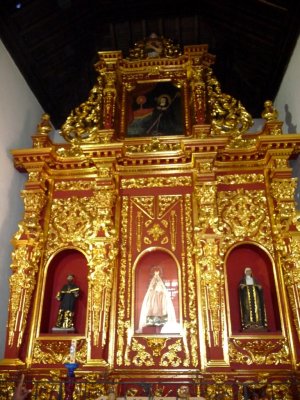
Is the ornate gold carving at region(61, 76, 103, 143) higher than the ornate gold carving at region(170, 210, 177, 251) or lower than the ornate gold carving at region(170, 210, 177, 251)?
higher

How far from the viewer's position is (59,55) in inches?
366

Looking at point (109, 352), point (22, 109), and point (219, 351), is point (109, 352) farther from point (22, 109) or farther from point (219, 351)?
point (22, 109)

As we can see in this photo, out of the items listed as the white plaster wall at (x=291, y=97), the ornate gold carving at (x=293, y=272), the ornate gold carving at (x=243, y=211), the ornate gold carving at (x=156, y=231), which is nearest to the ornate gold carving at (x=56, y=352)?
the ornate gold carving at (x=156, y=231)

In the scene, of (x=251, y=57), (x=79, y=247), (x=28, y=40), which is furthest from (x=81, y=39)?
(x=79, y=247)

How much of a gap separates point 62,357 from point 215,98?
5.84m

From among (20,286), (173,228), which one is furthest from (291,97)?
(20,286)

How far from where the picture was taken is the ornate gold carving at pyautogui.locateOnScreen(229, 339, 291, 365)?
6.42m

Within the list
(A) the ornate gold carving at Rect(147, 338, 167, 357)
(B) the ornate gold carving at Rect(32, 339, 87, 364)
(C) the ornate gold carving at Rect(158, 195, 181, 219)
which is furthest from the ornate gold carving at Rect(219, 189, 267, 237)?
(B) the ornate gold carving at Rect(32, 339, 87, 364)

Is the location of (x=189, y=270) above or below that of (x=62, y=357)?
above

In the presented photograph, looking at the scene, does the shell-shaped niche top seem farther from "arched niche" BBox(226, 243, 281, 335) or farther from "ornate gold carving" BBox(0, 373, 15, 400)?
"ornate gold carving" BBox(0, 373, 15, 400)

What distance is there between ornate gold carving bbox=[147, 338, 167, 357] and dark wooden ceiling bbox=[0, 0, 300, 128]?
5667 mm

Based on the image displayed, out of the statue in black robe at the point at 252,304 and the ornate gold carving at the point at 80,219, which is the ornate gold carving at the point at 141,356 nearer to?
the statue in black robe at the point at 252,304

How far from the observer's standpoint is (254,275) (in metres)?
7.46

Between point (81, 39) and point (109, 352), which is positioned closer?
point (109, 352)
